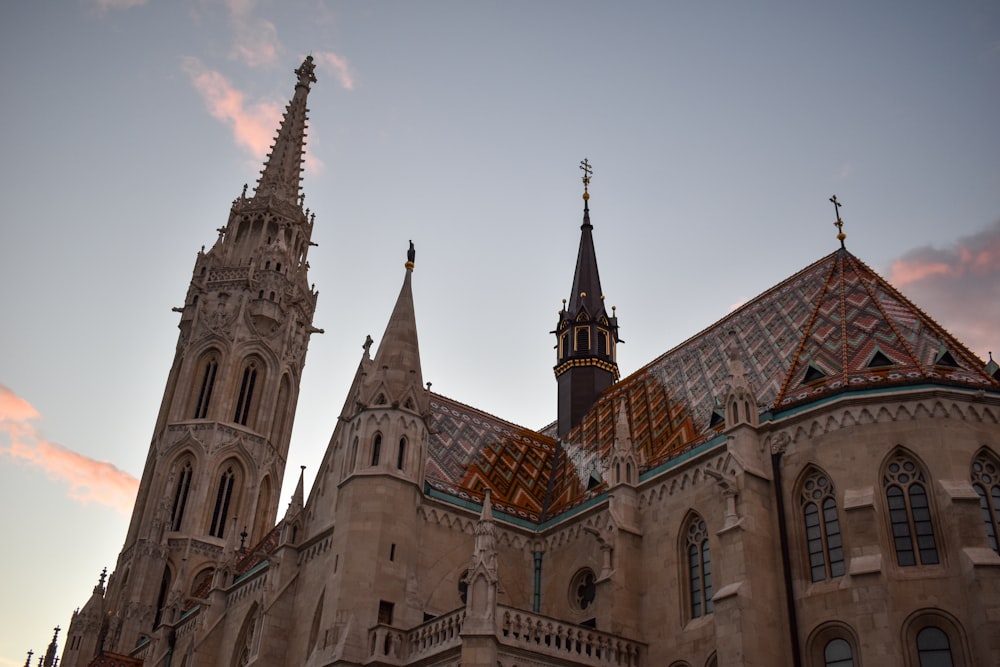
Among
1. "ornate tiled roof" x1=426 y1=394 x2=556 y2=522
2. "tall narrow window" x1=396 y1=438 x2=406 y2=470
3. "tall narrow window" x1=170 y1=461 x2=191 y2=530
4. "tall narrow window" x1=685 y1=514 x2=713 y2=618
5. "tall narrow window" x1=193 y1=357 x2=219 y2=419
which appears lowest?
"tall narrow window" x1=685 y1=514 x2=713 y2=618

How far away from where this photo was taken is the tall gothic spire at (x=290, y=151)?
197 ft

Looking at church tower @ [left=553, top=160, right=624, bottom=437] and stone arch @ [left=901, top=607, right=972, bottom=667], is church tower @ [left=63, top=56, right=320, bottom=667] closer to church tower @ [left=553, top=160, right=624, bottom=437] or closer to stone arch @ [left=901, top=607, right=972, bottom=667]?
church tower @ [left=553, top=160, right=624, bottom=437]

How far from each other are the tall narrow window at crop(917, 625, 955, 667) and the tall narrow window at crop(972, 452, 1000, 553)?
2329 mm

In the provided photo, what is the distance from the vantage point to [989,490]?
20.5 metres

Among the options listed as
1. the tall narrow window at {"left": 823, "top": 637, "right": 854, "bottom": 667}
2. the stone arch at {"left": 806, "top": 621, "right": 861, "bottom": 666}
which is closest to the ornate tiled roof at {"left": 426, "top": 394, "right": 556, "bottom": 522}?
the stone arch at {"left": 806, "top": 621, "right": 861, "bottom": 666}

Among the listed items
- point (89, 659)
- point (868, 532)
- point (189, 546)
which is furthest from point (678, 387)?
point (89, 659)

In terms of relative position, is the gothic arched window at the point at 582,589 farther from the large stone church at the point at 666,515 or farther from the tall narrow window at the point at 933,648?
the tall narrow window at the point at 933,648

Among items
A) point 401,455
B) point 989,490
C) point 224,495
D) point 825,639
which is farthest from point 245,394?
point 989,490

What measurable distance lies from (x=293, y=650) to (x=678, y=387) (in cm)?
1438

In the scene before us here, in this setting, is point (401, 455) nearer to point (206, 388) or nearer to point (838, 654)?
point (838, 654)

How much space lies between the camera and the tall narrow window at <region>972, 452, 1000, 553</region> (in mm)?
20078

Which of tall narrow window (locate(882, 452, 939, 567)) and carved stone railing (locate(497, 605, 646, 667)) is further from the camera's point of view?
carved stone railing (locate(497, 605, 646, 667))

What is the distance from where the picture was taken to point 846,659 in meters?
19.7

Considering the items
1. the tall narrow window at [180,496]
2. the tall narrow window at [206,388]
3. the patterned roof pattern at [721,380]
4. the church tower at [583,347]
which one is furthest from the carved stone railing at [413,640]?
the tall narrow window at [206,388]
